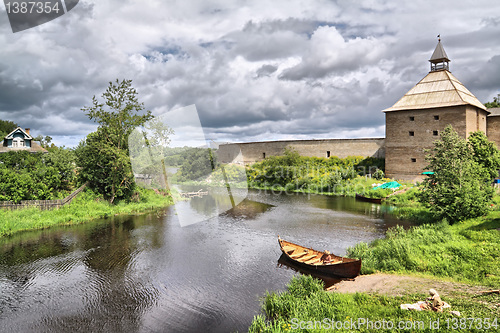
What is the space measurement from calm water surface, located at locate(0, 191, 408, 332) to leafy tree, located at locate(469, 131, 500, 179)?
9.40 meters

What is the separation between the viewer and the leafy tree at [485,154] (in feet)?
72.2

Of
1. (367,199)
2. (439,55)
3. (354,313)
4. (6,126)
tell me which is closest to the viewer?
(354,313)

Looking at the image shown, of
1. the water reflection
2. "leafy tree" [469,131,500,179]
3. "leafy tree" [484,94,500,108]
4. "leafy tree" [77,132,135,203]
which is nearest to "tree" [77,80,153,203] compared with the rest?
"leafy tree" [77,132,135,203]

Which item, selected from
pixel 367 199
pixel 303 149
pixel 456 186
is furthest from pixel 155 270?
pixel 303 149

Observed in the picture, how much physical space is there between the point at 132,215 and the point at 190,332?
47.7 ft

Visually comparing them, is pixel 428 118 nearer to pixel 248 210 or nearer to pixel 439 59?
pixel 439 59

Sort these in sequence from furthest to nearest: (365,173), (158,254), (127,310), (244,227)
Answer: (365,173) < (244,227) < (158,254) < (127,310)

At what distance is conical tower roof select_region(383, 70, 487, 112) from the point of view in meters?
26.7

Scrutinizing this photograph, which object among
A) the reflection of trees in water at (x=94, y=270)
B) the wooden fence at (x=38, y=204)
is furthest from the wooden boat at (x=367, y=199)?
the wooden fence at (x=38, y=204)

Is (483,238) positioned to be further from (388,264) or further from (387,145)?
(387,145)

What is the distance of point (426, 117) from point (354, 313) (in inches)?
1004

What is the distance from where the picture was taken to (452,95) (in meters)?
26.8

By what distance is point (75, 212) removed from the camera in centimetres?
1859

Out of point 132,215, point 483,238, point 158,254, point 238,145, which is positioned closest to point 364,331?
point 483,238
